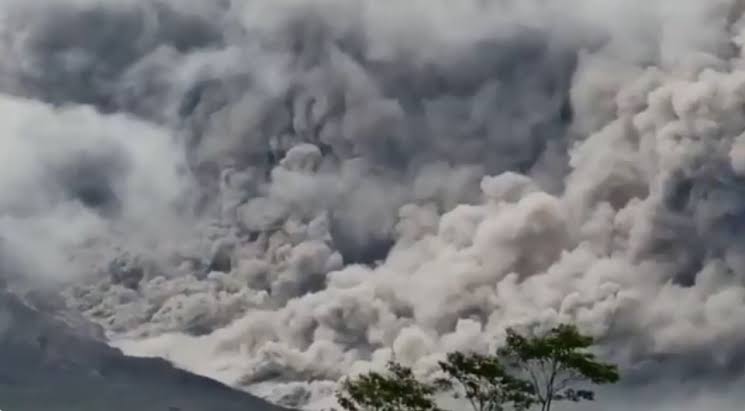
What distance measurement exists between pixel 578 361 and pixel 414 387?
775 centimetres

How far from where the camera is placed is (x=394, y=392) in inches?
1932

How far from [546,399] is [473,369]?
3.73 m

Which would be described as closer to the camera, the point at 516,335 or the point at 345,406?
the point at 516,335

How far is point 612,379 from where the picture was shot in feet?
152

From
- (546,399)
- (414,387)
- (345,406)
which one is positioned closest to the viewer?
(546,399)

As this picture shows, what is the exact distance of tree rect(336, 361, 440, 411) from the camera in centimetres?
4884

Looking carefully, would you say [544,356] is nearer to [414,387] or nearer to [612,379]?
[612,379]

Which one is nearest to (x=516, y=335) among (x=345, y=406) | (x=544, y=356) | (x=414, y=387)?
(x=544, y=356)

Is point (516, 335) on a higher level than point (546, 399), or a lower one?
higher

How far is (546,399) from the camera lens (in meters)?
45.4

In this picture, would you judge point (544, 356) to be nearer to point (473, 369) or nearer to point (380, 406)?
point (473, 369)

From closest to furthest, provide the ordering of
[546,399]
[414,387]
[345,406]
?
[546,399] < [414,387] < [345,406]

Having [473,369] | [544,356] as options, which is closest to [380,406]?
[473,369]

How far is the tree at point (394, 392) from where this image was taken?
48.8 m
